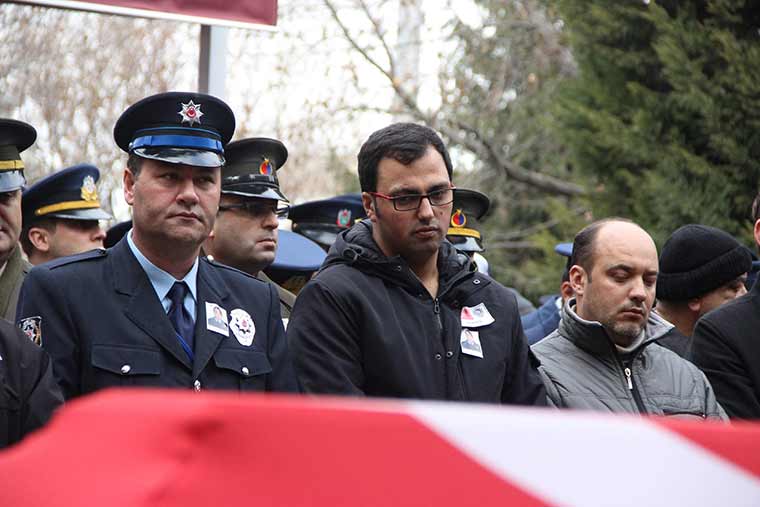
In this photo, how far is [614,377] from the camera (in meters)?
4.60

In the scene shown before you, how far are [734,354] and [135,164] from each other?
100 inches

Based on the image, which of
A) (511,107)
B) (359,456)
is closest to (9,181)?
(359,456)

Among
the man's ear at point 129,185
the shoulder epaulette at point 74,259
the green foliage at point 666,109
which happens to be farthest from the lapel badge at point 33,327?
the green foliage at point 666,109

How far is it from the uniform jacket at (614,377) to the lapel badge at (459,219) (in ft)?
7.60

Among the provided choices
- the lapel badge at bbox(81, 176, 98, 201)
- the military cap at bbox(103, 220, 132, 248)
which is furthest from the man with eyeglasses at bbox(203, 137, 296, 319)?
the lapel badge at bbox(81, 176, 98, 201)

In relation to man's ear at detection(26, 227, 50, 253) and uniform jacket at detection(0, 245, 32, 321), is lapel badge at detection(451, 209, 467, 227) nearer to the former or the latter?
man's ear at detection(26, 227, 50, 253)

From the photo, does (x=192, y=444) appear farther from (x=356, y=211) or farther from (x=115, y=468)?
(x=356, y=211)

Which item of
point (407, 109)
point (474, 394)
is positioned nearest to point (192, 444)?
point (474, 394)

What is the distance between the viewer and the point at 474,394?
156 inches

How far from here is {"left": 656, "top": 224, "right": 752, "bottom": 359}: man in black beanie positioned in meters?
6.04

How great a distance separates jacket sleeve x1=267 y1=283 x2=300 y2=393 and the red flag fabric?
84.7 inches

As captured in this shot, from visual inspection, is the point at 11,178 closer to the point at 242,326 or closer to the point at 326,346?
the point at 242,326

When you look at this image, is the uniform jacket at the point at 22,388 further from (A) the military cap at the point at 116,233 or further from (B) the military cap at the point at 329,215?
(B) the military cap at the point at 329,215

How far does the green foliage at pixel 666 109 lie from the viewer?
9320mm
